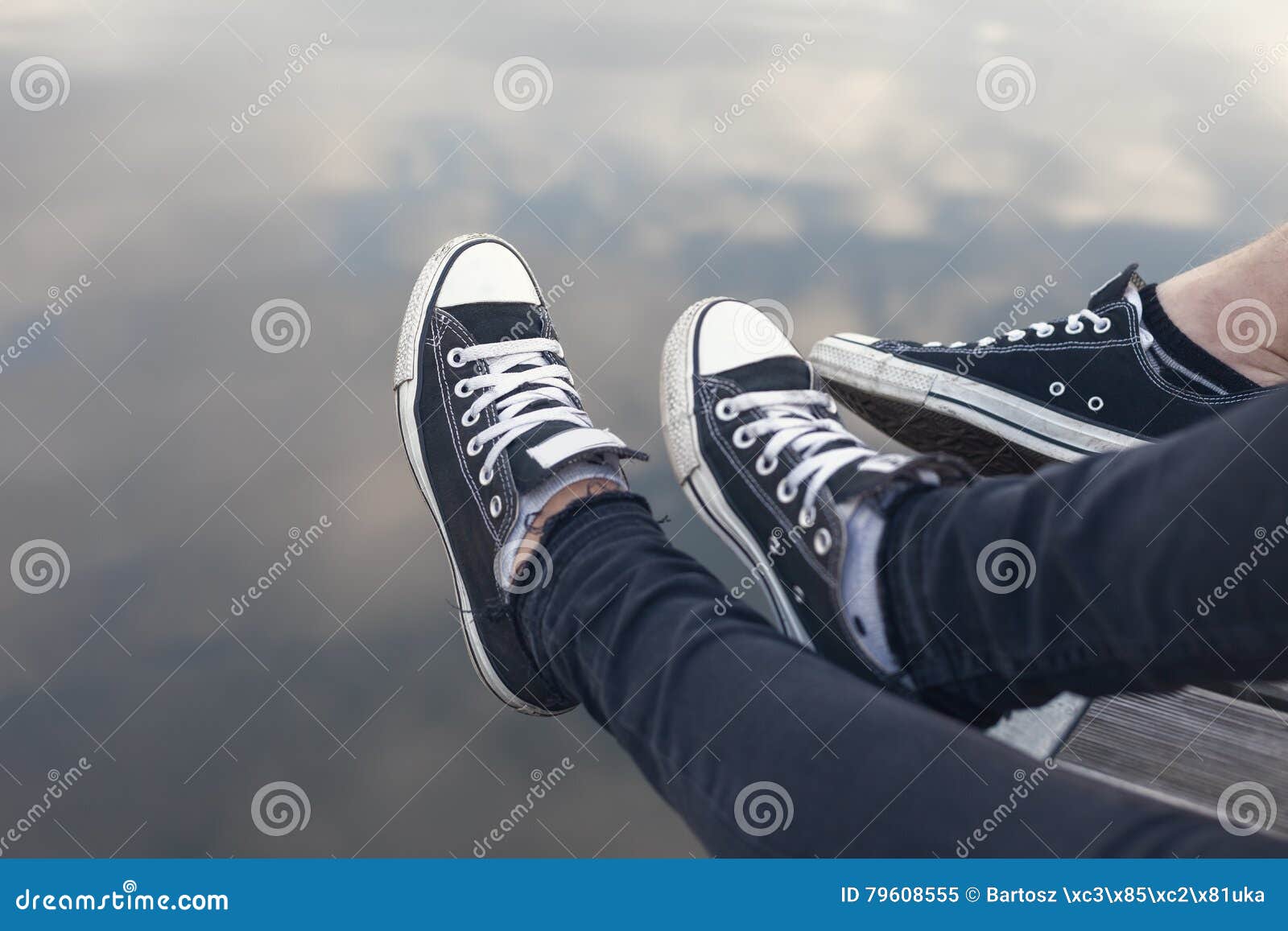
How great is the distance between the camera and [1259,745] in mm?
999

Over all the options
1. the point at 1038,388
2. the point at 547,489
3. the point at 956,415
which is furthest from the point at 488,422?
the point at 1038,388

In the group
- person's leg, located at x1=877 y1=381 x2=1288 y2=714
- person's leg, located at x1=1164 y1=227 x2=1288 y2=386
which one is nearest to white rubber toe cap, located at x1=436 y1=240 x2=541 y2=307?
person's leg, located at x1=877 y1=381 x2=1288 y2=714

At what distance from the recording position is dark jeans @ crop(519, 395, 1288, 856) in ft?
1.96

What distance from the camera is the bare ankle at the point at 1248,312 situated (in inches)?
45.1

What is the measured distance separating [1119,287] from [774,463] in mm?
622

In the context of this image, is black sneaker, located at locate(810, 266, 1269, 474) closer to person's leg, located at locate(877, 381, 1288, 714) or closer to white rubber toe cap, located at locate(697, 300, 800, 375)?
white rubber toe cap, located at locate(697, 300, 800, 375)

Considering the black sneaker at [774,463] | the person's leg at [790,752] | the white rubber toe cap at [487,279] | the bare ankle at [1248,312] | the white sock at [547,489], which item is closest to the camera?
the person's leg at [790,752]

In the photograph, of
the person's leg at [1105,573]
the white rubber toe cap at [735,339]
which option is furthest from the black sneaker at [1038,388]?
the person's leg at [1105,573]

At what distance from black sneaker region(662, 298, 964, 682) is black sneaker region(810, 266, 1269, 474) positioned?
164 mm

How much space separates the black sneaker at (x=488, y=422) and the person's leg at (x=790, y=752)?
165mm

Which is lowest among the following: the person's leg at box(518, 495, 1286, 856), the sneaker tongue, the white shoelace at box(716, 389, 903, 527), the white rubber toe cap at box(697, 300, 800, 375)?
the person's leg at box(518, 495, 1286, 856)

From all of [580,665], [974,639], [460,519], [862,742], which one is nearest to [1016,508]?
[974,639]

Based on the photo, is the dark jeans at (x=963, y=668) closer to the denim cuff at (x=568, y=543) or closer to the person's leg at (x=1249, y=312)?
the denim cuff at (x=568, y=543)

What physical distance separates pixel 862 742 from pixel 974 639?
0.14 meters
